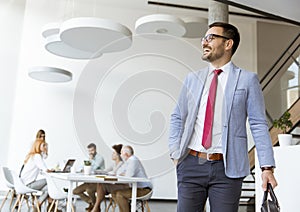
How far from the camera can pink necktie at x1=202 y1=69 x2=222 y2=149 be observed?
1533 millimetres

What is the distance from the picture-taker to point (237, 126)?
5.08ft

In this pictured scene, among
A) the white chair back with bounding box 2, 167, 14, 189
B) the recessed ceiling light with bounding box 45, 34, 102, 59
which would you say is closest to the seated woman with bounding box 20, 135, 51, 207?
the white chair back with bounding box 2, 167, 14, 189

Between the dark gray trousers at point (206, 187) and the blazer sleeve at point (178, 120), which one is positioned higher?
the blazer sleeve at point (178, 120)

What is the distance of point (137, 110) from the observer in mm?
1912

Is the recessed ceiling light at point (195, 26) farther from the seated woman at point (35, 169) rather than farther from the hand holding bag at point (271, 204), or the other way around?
the hand holding bag at point (271, 204)

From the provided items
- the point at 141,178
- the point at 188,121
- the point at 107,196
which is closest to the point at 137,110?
the point at 188,121

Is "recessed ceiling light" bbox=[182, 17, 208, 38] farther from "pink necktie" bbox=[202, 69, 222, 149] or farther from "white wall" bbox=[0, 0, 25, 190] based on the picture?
"pink necktie" bbox=[202, 69, 222, 149]

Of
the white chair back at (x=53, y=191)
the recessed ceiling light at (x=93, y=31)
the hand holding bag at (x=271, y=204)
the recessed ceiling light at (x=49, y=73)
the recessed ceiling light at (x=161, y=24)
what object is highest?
the recessed ceiling light at (x=161, y=24)

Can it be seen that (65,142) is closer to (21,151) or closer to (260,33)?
(21,151)

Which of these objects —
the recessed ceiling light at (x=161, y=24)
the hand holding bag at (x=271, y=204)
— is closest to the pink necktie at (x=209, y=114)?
the hand holding bag at (x=271, y=204)

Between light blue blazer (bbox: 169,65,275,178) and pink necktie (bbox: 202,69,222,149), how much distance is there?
0.05 meters

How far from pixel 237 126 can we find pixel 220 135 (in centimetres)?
8

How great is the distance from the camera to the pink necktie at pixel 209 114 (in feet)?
5.03

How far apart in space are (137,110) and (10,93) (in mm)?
6293
